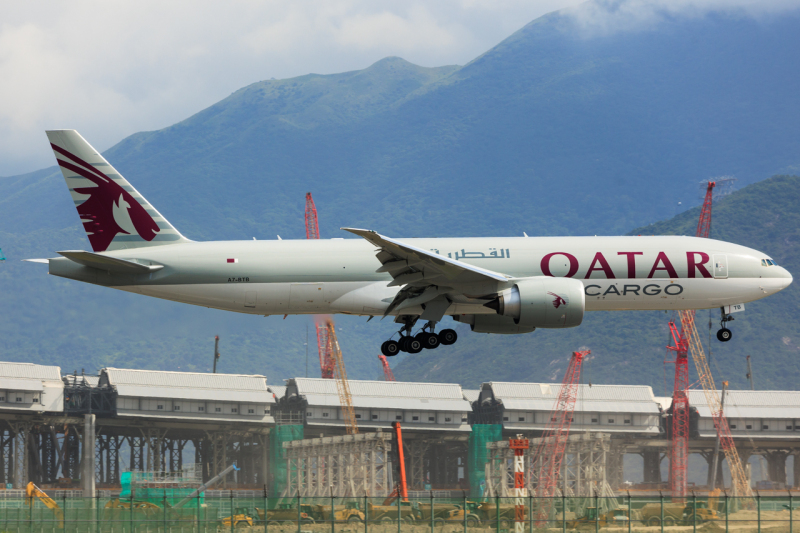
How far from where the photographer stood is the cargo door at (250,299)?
156 ft

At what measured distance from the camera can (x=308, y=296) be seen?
47250mm

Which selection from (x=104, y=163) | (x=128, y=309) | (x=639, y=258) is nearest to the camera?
(x=639, y=258)

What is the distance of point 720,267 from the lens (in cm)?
4897

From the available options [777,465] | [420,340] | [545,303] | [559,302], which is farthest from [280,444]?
[559,302]

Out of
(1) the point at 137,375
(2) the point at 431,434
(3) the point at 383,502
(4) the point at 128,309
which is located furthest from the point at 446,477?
(3) the point at 383,502

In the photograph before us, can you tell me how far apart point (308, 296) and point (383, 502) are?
36.9 ft

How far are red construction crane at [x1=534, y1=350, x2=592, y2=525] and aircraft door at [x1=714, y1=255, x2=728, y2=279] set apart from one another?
89531mm

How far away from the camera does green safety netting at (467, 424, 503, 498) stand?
15800cm

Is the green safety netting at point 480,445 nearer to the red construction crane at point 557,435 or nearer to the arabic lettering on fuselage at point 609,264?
the red construction crane at point 557,435

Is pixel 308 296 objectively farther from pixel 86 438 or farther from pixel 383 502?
pixel 86 438

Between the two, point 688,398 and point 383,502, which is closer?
point 383,502

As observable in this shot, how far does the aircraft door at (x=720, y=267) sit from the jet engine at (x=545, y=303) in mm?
8764

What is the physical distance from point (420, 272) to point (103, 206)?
18.0 m

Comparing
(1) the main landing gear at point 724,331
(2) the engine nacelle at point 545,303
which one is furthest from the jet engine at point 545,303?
(1) the main landing gear at point 724,331
